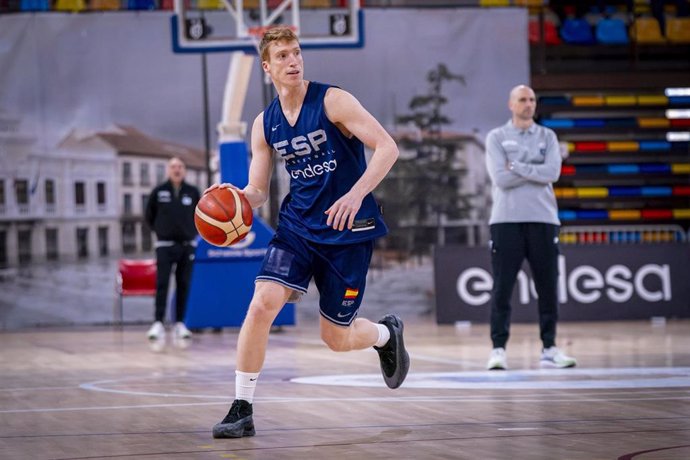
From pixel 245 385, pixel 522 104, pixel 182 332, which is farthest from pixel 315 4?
pixel 245 385

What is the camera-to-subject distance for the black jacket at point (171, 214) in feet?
40.7

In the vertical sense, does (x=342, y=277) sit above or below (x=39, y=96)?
below

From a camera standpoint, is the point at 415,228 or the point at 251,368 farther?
the point at 415,228

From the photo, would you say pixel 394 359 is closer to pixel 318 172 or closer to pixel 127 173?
pixel 318 172

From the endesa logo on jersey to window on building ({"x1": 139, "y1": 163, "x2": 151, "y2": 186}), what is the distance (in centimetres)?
1120

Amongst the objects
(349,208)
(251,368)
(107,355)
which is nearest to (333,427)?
(251,368)

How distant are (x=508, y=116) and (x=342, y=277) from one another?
11.4 m

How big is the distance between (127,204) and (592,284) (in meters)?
6.43

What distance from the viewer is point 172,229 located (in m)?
12.4

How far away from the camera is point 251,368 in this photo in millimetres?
5074

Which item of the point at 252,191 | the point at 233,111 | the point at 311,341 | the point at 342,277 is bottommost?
the point at 311,341

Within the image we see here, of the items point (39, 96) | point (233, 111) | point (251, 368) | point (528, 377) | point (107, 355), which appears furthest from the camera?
point (39, 96)

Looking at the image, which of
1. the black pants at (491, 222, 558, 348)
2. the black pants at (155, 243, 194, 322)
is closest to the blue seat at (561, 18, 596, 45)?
the black pants at (155, 243, 194, 322)

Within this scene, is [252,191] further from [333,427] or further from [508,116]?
[508,116]
